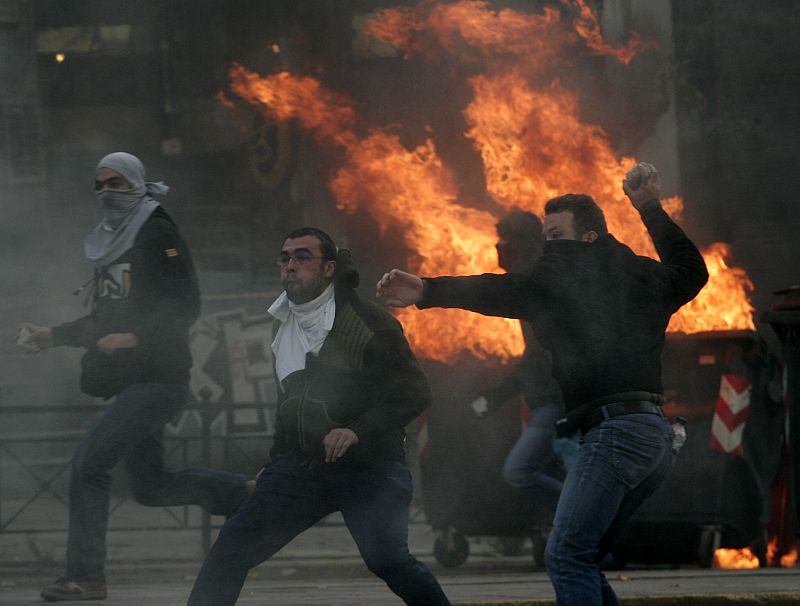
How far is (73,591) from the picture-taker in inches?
225

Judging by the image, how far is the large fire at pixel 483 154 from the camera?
34.2 ft

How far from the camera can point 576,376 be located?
442cm

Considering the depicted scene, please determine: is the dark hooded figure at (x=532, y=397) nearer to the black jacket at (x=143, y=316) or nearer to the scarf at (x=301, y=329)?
the black jacket at (x=143, y=316)

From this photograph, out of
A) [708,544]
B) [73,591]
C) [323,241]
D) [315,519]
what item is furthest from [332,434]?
[708,544]

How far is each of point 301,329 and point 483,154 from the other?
26.1 ft

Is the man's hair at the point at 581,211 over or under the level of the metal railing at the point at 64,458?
over

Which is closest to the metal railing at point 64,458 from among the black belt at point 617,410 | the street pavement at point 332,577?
the street pavement at point 332,577

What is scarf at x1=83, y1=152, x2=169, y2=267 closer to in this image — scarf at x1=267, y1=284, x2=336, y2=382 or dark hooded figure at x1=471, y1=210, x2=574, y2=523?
scarf at x1=267, y1=284, x2=336, y2=382

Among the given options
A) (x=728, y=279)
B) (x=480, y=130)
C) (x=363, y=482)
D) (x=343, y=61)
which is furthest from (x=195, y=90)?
(x=363, y=482)

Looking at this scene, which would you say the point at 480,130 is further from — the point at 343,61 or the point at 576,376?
the point at 576,376

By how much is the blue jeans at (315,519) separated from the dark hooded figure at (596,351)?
0.47 metres

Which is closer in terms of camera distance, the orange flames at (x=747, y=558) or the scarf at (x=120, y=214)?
the scarf at (x=120, y=214)

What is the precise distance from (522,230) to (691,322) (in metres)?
2.87

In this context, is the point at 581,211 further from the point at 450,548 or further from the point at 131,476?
the point at 450,548
